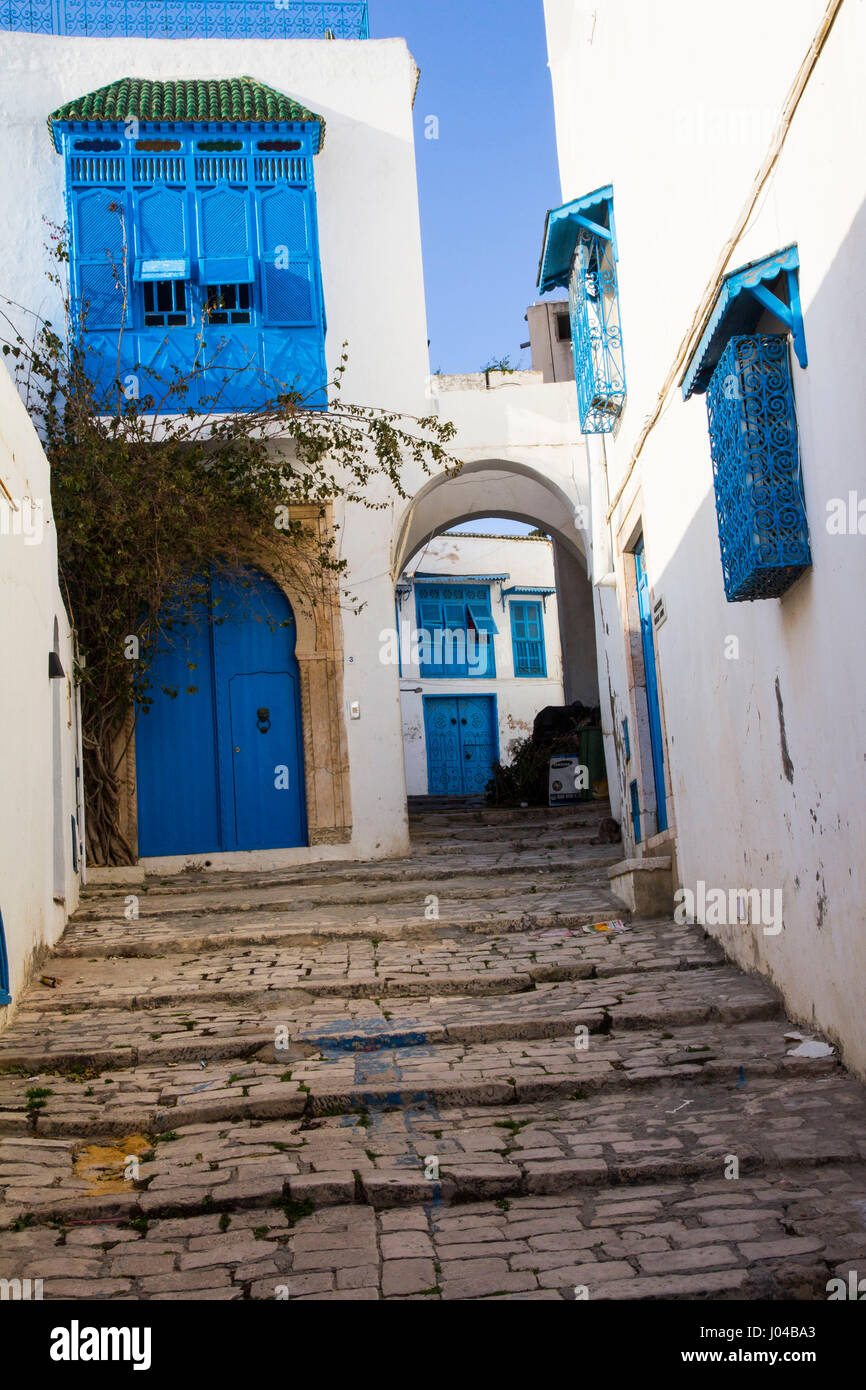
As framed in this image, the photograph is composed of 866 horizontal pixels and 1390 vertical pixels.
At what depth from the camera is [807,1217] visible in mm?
3611

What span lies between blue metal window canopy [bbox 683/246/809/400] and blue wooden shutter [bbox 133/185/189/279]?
7618 millimetres

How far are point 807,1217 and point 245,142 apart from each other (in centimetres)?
1122

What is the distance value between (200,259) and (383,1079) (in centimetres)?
900

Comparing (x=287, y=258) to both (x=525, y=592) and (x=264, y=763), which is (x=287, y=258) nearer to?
(x=264, y=763)

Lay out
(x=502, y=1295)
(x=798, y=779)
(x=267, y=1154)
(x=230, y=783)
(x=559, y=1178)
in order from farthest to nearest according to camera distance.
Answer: (x=230, y=783) → (x=798, y=779) → (x=267, y=1154) → (x=559, y=1178) → (x=502, y=1295)

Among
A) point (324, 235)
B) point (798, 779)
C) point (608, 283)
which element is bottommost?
point (798, 779)

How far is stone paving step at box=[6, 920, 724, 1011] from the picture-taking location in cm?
655

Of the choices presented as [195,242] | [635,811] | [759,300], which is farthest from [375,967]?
[195,242]

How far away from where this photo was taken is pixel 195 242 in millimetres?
11555

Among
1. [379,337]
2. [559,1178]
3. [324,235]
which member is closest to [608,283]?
[379,337]

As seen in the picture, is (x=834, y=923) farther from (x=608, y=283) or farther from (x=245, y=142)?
(x=245, y=142)
